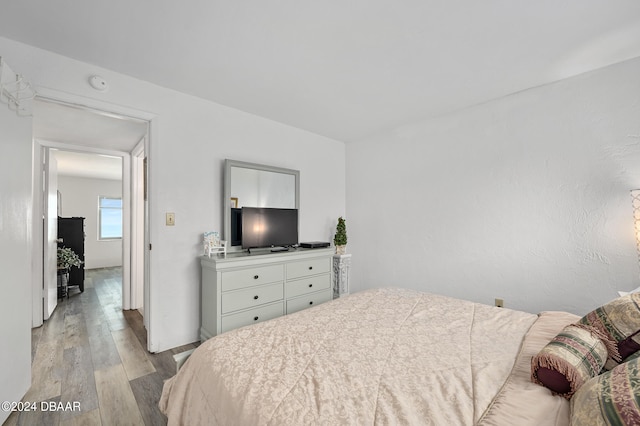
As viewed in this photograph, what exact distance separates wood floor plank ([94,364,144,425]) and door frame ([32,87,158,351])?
1.17 feet

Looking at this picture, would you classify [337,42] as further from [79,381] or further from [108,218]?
[108,218]

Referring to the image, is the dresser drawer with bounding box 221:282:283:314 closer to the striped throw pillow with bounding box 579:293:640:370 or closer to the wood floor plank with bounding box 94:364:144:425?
the wood floor plank with bounding box 94:364:144:425

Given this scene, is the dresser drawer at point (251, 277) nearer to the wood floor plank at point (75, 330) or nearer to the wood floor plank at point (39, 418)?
the wood floor plank at point (39, 418)

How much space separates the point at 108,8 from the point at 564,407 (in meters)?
2.79

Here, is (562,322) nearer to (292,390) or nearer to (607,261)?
(607,261)

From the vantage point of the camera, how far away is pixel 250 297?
261 centimetres

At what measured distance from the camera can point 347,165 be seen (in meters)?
4.27

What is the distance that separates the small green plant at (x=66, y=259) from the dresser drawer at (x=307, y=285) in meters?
3.96

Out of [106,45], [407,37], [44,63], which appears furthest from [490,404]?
[44,63]

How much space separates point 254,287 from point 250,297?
98 mm

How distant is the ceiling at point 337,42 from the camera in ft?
5.31

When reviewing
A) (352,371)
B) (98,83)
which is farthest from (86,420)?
(98,83)

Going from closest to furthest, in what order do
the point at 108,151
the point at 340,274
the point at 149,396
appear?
the point at 149,396, the point at 340,274, the point at 108,151

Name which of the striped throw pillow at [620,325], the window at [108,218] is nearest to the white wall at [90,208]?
the window at [108,218]
